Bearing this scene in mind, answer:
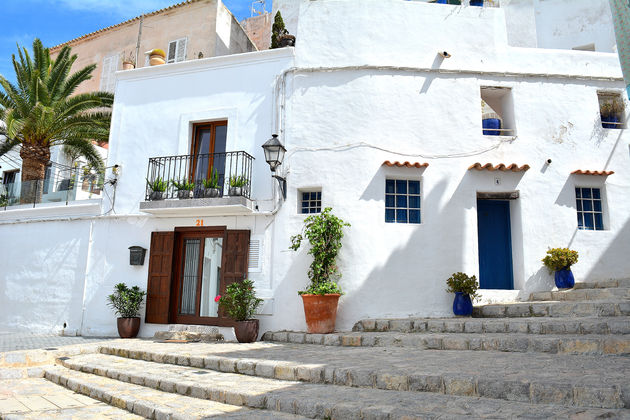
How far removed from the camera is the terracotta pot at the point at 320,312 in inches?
332

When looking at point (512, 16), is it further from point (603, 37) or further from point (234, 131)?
point (234, 131)

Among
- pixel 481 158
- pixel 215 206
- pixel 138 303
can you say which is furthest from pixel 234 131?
pixel 481 158

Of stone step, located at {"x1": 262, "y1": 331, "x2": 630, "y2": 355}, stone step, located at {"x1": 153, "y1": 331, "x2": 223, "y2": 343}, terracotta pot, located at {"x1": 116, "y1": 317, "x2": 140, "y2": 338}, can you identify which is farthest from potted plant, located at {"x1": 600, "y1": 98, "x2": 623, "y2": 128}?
terracotta pot, located at {"x1": 116, "y1": 317, "x2": 140, "y2": 338}

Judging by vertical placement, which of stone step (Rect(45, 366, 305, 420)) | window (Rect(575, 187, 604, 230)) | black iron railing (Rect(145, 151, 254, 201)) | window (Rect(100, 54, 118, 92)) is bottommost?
stone step (Rect(45, 366, 305, 420))

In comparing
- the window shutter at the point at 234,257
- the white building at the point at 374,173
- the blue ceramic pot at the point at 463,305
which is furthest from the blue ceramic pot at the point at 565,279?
the window shutter at the point at 234,257

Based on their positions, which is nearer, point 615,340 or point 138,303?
point 615,340

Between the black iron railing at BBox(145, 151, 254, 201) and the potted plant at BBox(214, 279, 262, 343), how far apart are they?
1.98 meters

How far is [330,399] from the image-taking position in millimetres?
4438

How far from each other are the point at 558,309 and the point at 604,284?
1931 mm

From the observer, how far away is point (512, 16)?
47.3ft

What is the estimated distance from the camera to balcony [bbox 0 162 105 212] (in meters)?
11.9

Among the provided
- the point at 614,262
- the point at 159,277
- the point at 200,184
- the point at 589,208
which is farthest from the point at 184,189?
the point at 614,262

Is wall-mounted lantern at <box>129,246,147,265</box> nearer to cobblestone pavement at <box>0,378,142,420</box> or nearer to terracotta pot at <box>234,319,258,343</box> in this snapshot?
terracotta pot at <box>234,319,258,343</box>

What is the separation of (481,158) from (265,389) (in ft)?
22.4
